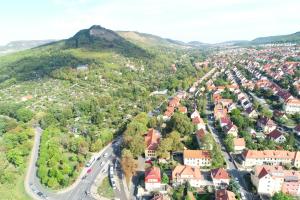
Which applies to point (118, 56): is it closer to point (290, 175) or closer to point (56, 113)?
point (56, 113)

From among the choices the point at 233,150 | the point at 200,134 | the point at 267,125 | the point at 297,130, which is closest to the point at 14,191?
the point at 200,134

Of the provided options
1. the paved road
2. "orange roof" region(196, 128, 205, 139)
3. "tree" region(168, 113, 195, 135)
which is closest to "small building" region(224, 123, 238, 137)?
the paved road

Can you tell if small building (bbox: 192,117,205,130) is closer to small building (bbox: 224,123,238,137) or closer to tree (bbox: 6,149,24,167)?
small building (bbox: 224,123,238,137)

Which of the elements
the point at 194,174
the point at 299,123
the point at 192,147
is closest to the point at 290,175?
the point at 194,174

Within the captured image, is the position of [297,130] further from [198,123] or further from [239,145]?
[198,123]

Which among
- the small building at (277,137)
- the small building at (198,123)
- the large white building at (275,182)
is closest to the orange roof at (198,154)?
the large white building at (275,182)
